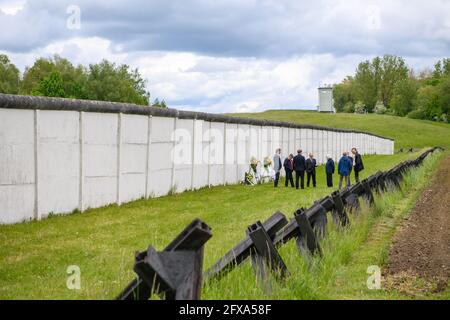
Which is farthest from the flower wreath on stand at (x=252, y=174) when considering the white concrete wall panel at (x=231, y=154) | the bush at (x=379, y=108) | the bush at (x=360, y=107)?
the bush at (x=360, y=107)

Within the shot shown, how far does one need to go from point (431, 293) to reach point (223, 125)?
25.1m

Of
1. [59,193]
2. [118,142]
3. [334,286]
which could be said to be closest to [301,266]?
[334,286]

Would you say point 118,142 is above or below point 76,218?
above

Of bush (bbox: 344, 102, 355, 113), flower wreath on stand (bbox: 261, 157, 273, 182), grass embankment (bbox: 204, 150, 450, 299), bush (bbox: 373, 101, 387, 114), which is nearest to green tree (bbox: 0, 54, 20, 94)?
flower wreath on stand (bbox: 261, 157, 273, 182)

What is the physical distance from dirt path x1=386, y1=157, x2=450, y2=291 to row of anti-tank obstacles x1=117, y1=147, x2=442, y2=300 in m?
1.07

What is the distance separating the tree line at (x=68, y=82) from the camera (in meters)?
115

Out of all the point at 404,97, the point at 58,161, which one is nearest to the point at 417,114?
the point at 404,97

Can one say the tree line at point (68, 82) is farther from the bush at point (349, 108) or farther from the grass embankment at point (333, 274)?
the grass embankment at point (333, 274)

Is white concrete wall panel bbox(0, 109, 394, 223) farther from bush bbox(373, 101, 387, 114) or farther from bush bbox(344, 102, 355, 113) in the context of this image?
bush bbox(344, 102, 355, 113)

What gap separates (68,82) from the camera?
125 meters

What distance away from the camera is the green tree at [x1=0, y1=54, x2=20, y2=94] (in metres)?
117

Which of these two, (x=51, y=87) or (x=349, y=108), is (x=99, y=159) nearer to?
(x=51, y=87)
